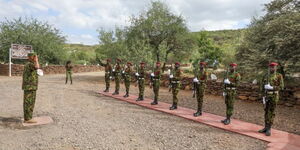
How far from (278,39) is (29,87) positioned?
9292 mm

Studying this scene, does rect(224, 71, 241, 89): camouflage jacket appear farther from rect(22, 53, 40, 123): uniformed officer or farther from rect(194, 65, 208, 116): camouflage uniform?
rect(22, 53, 40, 123): uniformed officer

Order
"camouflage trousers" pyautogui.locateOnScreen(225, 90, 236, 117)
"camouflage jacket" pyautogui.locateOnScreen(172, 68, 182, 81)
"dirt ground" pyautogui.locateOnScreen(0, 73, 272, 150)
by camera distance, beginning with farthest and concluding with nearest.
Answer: "camouflage jacket" pyautogui.locateOnScreen(172, 68, 182, 81), "camouflage trousers" pyautogui.locateOnScreen(225, 90, 236, 117), "dirt ground" pyautogui.locateOnScreen(0, 73, 272, 150)

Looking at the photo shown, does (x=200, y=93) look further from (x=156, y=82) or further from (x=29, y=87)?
(x=29, y=87)

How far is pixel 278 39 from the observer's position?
1029 centimetres

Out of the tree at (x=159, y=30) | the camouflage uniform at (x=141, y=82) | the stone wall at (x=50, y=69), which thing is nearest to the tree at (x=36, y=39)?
the stone wall at (x=50, y=69)

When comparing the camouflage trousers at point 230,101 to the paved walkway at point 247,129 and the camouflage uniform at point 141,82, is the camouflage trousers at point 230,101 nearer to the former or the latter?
the paved walkway at point 247,129

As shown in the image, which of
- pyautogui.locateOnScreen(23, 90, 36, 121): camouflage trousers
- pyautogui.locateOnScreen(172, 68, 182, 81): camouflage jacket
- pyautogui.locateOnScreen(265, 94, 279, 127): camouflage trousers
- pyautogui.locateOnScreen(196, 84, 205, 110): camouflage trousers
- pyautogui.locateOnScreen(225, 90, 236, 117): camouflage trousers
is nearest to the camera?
pyautogui.locateOnScreen(265, 94, 279, 127): camouflage trousers

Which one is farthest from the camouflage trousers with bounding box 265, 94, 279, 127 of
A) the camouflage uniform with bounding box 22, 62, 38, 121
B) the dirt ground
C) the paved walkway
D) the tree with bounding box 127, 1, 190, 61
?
the tree with bounding box 127, 1, 190, 61

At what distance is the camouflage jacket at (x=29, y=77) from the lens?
270 inches

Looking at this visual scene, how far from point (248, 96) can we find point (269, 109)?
216 inches

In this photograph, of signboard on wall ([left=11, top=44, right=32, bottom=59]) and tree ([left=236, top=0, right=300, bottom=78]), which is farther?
signboard on wall ([left=11, top=44, right=32, bottom=59])

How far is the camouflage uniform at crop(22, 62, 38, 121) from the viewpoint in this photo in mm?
6836

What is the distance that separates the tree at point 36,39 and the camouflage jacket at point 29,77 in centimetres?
1943

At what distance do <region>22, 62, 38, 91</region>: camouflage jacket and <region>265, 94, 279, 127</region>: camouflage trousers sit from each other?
6.18m
